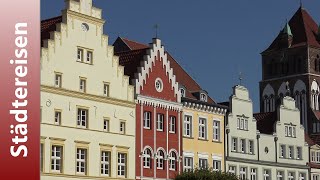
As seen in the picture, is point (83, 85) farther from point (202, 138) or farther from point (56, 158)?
point (202, 138)

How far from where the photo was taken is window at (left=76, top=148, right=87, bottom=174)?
50.7 meters

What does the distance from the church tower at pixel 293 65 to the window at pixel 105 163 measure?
71741mm

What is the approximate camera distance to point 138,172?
180 ft

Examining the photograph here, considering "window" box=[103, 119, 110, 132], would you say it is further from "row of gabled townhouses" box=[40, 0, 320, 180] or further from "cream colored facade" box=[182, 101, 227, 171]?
"cream colored facade" box=[182, 101, 227, 171]

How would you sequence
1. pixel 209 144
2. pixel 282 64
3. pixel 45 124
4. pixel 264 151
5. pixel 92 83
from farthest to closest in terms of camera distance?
pixel 282 64 < pixel 264 151 < pixel 209 144 < pixel 92 83 < pixel 45 124

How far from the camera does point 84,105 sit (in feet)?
169

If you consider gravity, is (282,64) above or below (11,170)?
above

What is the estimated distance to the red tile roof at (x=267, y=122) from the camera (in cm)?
7212

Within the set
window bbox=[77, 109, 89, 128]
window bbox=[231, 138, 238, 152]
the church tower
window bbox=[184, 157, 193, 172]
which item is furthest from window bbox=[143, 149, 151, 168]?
the church tower

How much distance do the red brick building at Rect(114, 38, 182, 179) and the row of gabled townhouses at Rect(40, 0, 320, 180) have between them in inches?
3.0

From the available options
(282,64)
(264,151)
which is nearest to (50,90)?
(264,151)

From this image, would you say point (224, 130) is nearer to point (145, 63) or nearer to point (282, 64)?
point (145, 63)

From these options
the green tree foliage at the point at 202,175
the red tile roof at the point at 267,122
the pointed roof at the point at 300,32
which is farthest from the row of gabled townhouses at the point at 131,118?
the pointed roof at the point at 300,32

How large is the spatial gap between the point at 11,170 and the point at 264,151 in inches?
2218
